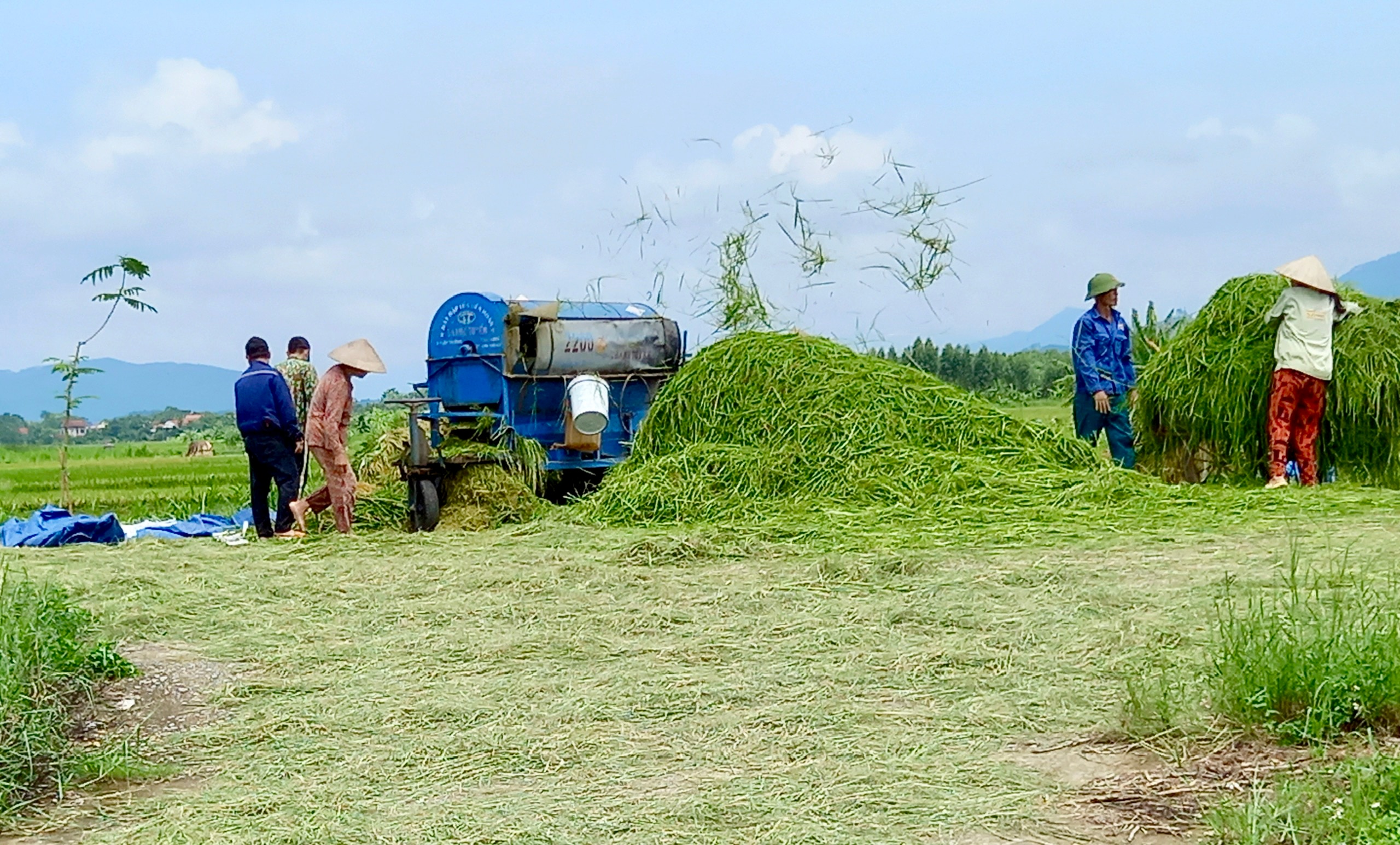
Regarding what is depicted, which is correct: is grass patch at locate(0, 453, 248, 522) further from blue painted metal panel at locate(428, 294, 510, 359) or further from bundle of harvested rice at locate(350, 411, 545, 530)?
blue painted metal panel at locate(428, 294, 510, 359)

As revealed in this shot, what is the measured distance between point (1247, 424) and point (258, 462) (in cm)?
669

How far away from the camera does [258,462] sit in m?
9.77

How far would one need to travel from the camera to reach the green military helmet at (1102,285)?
10.1 m

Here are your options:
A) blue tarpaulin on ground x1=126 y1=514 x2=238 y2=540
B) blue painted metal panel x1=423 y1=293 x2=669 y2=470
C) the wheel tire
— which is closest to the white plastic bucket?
blue painted metal panel x1=423 y1=293 x2=669 y2=470

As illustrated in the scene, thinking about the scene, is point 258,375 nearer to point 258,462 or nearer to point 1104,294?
point 258,462

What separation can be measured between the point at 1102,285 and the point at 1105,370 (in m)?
0.60

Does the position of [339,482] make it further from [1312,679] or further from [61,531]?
[1312,679]

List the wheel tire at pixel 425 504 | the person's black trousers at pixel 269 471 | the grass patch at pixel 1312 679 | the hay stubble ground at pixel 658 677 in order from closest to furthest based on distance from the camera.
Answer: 1. the hay stubble ground at pixel 658 677
2. the grass patch at pixel 1312 679
3. the wheel tire at pixel 425 504
4. the person's black trousers at pixel 269 471

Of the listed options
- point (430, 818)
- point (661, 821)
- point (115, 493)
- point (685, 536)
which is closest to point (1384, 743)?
point (661, 821)

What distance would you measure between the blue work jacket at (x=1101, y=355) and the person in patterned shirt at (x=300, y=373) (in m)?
5.55

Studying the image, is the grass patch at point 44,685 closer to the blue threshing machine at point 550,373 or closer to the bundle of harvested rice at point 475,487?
the bundle of harvested rice at point 475,487

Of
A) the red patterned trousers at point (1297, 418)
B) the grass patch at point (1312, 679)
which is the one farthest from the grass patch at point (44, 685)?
the red patterned trousers at point (1297, 418)

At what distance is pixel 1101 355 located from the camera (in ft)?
33.0

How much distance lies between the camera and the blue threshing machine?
10.2m
